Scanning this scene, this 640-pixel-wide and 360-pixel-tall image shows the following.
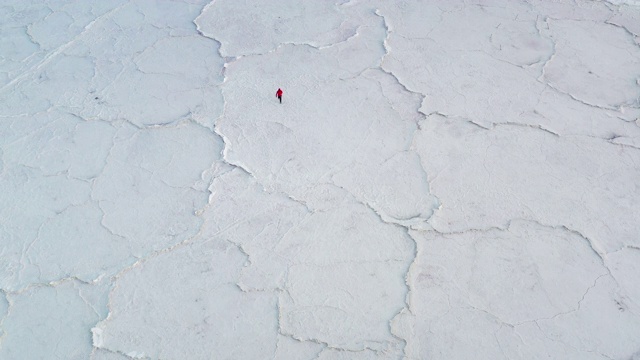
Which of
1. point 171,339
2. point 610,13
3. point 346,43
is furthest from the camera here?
point 610,13

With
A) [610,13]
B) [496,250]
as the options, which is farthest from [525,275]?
[610,13]

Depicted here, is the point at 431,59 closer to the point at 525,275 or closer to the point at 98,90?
the point at 525,275

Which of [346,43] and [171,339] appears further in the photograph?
[346,43]

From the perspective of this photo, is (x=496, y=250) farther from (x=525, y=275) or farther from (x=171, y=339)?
(x=171, y=339)

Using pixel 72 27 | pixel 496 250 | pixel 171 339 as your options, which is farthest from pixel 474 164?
pixel 72 27

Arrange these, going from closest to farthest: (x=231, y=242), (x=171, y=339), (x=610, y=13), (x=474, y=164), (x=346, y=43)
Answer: (x=171, y=339) < (x=231, y=242) < (x=474, y=164) < (x=346, y=43) < (x=610, y=13)

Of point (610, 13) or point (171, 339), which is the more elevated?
point (610, 13)
